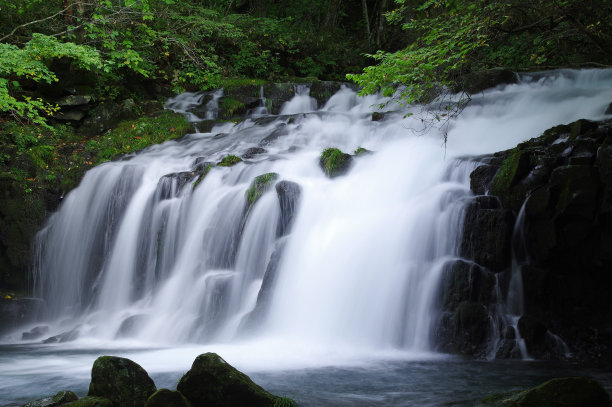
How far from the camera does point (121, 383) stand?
148 inches

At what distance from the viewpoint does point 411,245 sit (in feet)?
23.6

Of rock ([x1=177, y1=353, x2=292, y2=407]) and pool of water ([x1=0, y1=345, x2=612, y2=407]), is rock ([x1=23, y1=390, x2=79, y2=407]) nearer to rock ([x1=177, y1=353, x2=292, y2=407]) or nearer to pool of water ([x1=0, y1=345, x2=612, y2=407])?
rock ([x1=177, y1=353, x2=292, y2=407])

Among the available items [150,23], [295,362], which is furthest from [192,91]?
[295,362]

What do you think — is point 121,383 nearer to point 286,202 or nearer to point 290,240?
point 290,240

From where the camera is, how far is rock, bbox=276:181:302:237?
8469 millimetres

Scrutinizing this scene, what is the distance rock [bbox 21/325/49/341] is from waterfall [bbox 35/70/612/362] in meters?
0.21

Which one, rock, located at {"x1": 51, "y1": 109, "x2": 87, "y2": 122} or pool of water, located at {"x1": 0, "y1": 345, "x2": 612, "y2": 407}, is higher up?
rock, located at {"x1": 51, "y1": 109, "x2": 87, "y2": 122}

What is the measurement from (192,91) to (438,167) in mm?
10374

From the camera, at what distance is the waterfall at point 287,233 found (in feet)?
23.1

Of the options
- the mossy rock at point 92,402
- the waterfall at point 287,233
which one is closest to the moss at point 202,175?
the waterfall at point 287,233

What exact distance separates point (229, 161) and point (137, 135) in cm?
413

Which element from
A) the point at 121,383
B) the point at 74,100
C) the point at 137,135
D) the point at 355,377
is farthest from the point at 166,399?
the point at 74,100

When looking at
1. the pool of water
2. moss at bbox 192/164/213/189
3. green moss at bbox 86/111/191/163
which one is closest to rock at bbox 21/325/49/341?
the pool of water

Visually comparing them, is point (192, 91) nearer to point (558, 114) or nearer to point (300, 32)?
point (300, 32)
